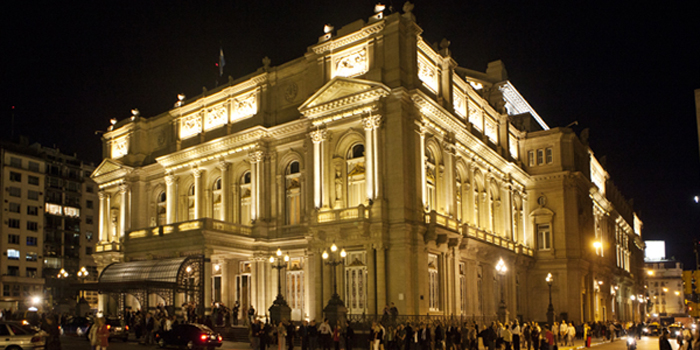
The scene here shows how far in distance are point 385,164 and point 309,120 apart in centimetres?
647

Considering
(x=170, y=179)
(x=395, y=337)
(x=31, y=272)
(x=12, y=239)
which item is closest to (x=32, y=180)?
(x=12, y=239)

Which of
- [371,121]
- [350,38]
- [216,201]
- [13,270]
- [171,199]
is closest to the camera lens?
[371,121]

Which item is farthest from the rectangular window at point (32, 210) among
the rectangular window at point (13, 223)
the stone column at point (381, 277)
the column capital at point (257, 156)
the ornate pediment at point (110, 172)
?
the stone column at point (381, 277)

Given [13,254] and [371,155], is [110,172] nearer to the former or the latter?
[371,155]

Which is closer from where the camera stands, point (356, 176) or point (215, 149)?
point (356, 176)

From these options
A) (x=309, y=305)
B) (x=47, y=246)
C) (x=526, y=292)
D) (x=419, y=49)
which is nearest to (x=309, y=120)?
(x=419, y=49)

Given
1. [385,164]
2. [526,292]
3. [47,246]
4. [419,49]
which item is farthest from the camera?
[47,246]

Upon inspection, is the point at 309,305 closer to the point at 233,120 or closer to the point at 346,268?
the point at 346,268

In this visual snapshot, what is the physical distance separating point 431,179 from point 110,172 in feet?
95.2

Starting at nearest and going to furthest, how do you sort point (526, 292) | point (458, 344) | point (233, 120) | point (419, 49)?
point (458, 344) → point (419, 49) → point (233, 120) → point (526, 292)

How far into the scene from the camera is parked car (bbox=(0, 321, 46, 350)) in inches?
891

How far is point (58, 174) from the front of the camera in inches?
3580

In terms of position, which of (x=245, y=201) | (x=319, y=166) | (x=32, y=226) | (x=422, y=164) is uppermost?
(x=319, y=166)

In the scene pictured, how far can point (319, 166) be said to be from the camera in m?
39.8
